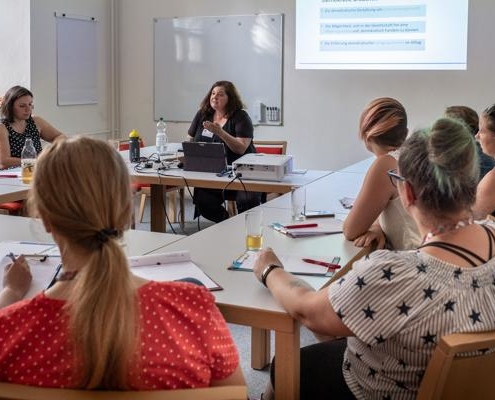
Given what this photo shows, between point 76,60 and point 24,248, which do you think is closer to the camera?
point 24,248

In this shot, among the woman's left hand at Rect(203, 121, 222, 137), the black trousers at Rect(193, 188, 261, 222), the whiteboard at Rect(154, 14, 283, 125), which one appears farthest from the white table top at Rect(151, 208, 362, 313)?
the whiteboard at Rect(154, 14, 283, 125)

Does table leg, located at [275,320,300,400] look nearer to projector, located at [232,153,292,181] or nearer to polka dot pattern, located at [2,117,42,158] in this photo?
projector, located at [232,153,292,181]

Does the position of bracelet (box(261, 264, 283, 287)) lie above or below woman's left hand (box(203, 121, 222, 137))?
below

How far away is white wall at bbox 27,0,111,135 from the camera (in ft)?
19.8

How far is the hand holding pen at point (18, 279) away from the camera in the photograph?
5.72 ft

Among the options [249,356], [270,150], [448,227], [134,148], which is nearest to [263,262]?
[448,227]

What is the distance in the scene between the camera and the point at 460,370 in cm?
134

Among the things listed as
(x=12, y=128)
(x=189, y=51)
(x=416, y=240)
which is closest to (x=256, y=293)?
(x=416, y=240)

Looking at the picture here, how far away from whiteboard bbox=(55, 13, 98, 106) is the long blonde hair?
5.40 meters

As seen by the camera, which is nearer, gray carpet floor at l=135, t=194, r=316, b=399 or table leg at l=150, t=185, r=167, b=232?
gray carpet floor at l=135, t=194, r=316, b=399

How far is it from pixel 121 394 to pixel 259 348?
1.88 meters

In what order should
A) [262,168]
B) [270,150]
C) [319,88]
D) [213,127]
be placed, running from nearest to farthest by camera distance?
[262,168] < [213,127] < [270,150] < [319,88]

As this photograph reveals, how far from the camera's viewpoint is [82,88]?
664 cm

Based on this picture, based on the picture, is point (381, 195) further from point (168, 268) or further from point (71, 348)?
point (71, 348)
